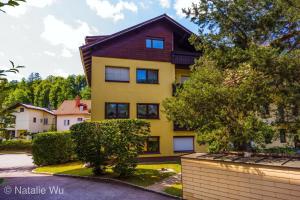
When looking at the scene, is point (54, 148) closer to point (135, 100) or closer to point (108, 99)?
point (108, 99)

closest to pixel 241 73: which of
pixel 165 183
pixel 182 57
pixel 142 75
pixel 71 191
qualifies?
pixel 165 183

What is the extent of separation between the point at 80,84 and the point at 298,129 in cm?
9047

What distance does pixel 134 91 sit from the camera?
20.8m

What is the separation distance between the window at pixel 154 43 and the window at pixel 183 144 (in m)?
8.35

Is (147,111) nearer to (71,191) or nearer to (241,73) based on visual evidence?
(71,191)

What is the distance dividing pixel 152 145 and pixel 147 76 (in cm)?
605

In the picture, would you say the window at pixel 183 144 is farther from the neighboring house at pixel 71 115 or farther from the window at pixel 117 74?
the neighboring house at pixel 71 115

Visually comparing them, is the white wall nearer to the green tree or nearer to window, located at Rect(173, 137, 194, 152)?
window, located at Rect(173, 137, 194, 152)

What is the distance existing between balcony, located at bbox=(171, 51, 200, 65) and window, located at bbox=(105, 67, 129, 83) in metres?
4.41

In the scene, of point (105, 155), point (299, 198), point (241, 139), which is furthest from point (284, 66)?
point (105, 155)

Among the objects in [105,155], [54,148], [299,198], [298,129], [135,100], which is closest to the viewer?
[299,198]

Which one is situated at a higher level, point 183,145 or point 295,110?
point 295,110

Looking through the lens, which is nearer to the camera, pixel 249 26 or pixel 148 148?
pixel 249 26

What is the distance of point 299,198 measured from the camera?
620 cm
